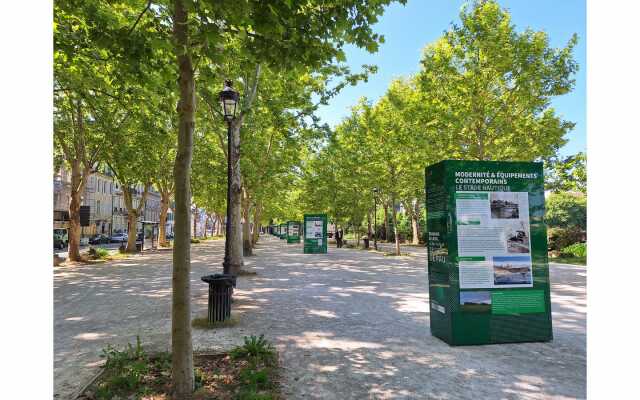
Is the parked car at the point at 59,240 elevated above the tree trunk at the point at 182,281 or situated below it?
below

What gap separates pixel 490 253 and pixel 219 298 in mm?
4806

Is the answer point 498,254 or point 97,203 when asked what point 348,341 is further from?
point 97,203

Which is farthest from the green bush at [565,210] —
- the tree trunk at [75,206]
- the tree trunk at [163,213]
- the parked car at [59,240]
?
the parked car at [59,240]

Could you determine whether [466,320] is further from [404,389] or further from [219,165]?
[219,165]

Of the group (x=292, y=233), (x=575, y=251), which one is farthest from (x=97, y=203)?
(x=575, y=251)

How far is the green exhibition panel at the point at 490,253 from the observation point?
5793mm

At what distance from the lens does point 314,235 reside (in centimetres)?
2655

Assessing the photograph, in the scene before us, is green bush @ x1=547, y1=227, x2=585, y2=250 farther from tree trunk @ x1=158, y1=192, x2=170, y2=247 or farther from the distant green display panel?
the distant green display panel

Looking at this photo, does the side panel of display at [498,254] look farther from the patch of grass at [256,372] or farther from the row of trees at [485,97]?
the row of trees at [485,97]

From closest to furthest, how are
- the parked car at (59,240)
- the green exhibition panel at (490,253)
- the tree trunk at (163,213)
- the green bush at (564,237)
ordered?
the green exhibition panel at (490,253)
the green bush at (564,237)
the tree trunk at (163,213)
the parked car at (59,240)

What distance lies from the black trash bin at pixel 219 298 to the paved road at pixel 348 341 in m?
0.46

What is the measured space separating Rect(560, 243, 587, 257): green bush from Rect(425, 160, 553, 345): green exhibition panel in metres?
20.3

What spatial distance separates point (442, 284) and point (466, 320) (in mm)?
629

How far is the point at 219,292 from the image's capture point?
705 cm
